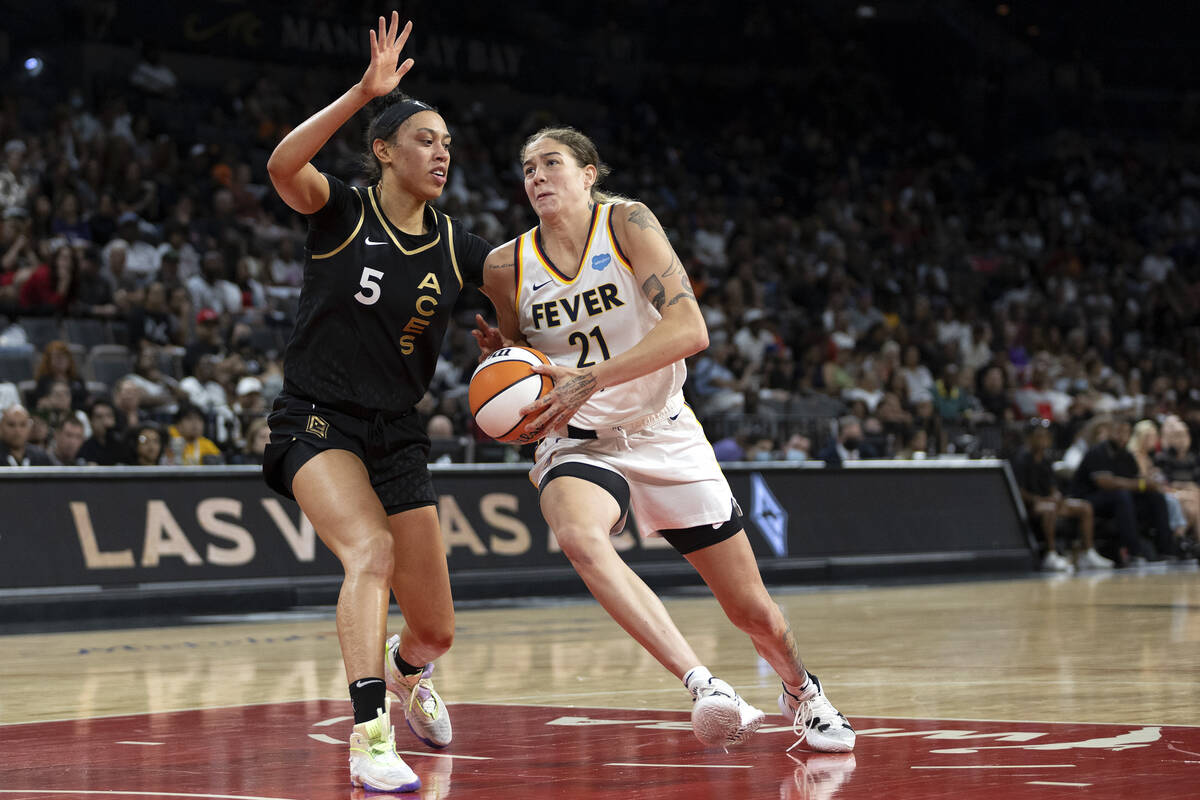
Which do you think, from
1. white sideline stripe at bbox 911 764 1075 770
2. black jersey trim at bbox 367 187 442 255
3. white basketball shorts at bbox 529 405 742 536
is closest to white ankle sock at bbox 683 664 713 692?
white basketball shorts at bbox 529 405 742 536

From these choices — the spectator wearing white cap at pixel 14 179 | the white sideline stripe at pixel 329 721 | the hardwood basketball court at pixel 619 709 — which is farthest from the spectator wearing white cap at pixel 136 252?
the white sideline stripe at pixel 329 721

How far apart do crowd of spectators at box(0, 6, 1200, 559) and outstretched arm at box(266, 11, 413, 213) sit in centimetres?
679

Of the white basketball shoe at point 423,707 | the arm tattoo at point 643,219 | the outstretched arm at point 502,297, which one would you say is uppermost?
the arm tattoo at point 643,219

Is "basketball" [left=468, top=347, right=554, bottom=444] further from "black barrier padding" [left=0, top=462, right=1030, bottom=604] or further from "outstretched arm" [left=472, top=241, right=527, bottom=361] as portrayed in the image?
"black barrier padding" [left=0, top=462, right=1030, bottom=604]

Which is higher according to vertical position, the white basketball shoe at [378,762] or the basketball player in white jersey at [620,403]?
the basketball player in white jersey at [620,403]

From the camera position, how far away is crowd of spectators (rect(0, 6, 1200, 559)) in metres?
15.3

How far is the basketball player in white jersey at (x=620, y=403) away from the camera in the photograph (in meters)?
5.21

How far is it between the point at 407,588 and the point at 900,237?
22.2 m

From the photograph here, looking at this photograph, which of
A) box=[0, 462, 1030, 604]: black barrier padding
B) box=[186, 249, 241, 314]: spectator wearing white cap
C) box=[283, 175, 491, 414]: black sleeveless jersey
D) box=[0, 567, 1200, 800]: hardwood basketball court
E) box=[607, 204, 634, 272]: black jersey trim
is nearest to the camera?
box=[0, 567, 1200, 800]: hardwood basketball court

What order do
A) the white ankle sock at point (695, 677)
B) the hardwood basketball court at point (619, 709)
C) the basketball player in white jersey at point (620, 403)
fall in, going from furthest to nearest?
the basketball player in white jersey at point (620, 403), the white ankle sock at point (695, 677), the hardwood basketball court at point (619, 709)

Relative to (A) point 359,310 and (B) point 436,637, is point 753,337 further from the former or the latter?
(A) point 359,310

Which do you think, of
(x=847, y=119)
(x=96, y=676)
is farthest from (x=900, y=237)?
(x=96, y=676)

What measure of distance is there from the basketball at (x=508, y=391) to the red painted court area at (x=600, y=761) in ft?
3.66

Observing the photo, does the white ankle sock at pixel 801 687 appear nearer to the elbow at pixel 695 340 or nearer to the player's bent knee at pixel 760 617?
Answer: the player's bent knee at pixel 760 617
